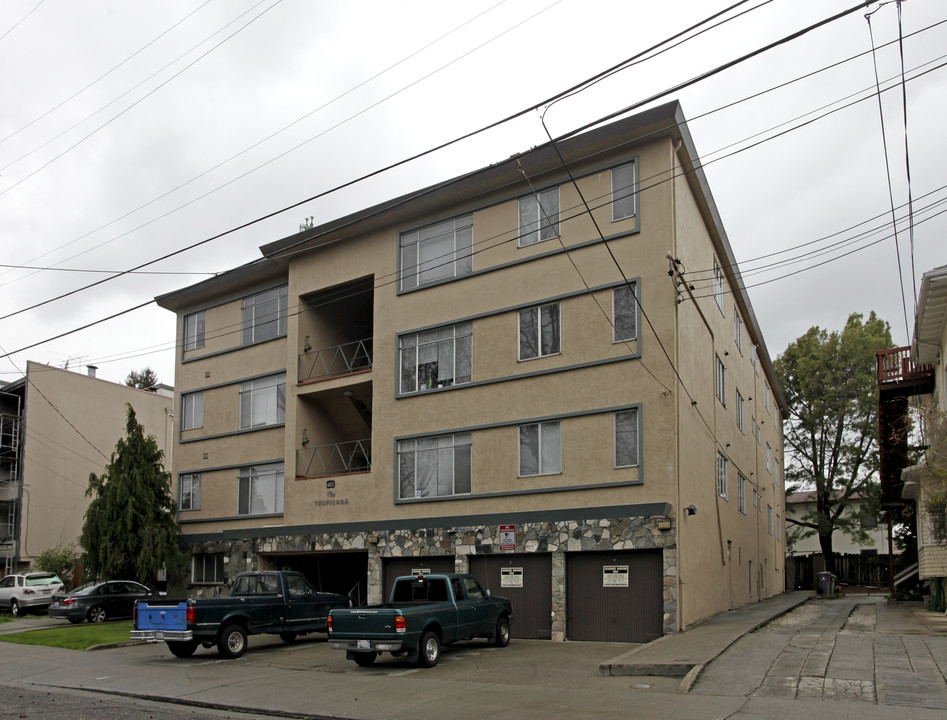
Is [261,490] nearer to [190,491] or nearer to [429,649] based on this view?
[190,491]

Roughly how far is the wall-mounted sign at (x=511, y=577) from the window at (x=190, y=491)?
13.6 meters

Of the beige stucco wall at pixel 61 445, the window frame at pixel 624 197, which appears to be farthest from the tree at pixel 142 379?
the window frame at pixel 624 197

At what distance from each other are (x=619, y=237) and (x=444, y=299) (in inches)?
216

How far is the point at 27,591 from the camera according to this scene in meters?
32.5

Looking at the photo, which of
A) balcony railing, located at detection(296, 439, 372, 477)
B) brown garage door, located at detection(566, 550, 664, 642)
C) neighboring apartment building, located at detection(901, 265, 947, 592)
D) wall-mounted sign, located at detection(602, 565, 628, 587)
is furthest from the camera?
balcony railing, located at detection(296, 439, 372, 477)

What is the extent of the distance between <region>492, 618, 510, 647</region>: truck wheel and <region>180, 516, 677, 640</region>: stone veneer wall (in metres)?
1.93

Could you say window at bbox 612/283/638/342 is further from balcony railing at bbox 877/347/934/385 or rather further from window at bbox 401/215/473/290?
balcony railing at bbox 877/347/934/385

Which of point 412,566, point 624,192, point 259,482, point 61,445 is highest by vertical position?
point 624,192

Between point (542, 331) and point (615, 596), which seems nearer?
point (615, 596)

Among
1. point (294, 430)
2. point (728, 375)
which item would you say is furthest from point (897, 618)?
point (294, 430)

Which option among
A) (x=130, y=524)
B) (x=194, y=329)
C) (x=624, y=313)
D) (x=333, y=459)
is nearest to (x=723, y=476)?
(x=624, y=313)

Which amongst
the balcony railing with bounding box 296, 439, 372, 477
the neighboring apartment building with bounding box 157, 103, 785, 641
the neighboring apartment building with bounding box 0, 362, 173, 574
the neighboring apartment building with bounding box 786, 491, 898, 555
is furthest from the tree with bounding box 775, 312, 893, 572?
the neighboring apartment building with bounding box 0, 362, 173, 574

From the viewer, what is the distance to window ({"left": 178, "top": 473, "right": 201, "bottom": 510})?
1243 inches

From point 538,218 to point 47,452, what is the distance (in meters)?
30.1
